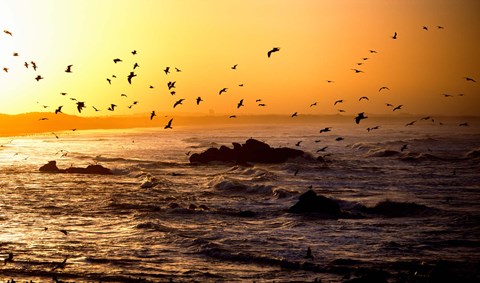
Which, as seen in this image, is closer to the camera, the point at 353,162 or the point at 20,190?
the point at 20,190

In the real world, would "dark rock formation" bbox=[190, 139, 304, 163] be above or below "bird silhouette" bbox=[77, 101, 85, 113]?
below

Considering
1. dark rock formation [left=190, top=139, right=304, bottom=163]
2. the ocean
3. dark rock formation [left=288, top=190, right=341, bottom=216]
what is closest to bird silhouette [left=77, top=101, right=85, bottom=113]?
the ocean

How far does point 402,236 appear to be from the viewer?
24344 mm

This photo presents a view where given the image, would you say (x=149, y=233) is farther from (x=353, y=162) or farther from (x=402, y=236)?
(x=353, y=162)

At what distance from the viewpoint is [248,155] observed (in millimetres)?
65625

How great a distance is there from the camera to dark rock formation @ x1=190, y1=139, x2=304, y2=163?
6506 centimetres

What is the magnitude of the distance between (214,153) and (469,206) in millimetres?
37870

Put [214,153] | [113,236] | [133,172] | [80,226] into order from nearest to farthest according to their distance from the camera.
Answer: [113,236] → [80,226] → [133,172] → [214,153]

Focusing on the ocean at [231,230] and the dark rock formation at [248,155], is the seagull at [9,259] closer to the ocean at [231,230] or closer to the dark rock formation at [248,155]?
the ocean at [231,230]

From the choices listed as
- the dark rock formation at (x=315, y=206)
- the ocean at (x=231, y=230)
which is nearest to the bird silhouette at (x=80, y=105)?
the ocean at (x=231, y=230)

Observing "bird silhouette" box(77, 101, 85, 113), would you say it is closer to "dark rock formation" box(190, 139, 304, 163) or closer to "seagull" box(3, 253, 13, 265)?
"seagull" box(3, 253, 13, 265)

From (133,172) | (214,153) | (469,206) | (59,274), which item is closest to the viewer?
(59,274)

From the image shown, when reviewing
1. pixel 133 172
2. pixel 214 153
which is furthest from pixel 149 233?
pixel 214 153

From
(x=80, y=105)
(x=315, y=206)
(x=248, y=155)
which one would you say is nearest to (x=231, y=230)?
(x=315, y=206)
